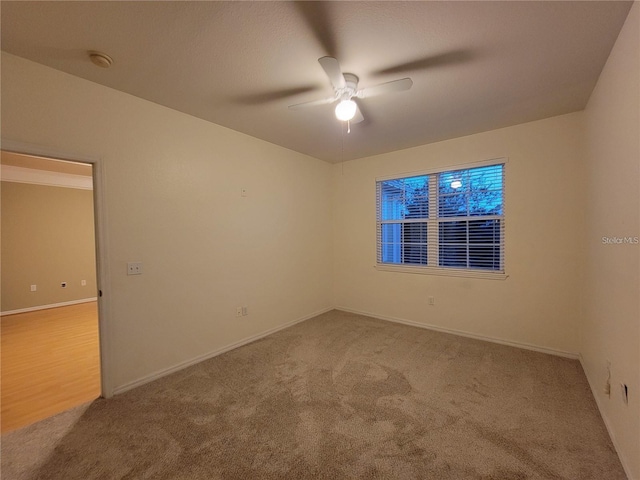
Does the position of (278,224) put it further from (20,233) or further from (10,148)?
(20,233)

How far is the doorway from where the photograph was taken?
8.98ft

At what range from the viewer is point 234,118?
2.93 m

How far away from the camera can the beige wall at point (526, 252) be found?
288 centimetres

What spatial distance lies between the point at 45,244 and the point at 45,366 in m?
3.59

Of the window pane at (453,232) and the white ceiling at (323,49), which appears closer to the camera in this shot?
the white ceiling at (323,49)

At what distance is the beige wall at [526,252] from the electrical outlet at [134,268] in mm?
3425

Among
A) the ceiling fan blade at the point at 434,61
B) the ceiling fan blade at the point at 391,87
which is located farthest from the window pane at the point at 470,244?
the ceiling fan blade at the point at 391,87

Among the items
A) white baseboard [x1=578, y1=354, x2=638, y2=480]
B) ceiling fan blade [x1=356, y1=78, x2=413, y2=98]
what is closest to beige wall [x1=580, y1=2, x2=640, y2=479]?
white baseboard [x1=578, y1=354, x2=638, y2=480]

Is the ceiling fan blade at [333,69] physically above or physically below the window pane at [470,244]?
above

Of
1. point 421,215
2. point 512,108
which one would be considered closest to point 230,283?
point 421,215

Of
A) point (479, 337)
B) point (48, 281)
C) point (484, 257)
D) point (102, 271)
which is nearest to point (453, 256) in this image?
point (484, 257)

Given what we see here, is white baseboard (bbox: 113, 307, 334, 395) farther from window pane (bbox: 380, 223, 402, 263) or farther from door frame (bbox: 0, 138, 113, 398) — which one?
window pane (bbox: 380, 223, 402, 263)

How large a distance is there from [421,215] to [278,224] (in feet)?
7.17

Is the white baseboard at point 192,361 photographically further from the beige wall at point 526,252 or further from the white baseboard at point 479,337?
the beige wall at point 526,252
